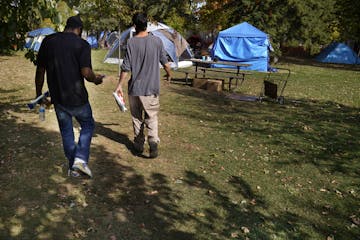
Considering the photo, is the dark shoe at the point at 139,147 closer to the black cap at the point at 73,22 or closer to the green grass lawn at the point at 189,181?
the green grass lawn at the point at 189,181

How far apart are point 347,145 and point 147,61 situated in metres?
4.73

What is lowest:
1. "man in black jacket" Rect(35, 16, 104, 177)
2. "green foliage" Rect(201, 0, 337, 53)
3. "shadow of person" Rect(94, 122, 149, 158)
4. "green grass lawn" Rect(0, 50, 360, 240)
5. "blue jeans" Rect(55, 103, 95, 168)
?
"green grass lawn" Rect(0, 50, 360, 240)

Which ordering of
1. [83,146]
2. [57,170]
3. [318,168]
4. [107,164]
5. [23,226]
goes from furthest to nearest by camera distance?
[318,168] → [107,164] → [57,170] → [83,146] → [23,226]

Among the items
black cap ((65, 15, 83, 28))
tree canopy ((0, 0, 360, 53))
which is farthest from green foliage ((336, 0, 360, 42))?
black cap ((65, 15, 83, 28))

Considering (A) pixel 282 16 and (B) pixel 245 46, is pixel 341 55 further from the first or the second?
(B) pixel 245 46

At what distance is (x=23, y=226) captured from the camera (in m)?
3.80

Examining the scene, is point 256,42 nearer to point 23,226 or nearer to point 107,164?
point 107,164

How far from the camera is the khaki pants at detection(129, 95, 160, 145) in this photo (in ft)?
18.6

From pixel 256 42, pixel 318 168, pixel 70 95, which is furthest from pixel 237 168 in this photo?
pixel 256 42

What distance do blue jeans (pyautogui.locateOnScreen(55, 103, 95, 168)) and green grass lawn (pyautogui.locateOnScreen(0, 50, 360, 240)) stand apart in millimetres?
460

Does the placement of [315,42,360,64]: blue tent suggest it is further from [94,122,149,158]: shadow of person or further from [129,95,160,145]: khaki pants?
[129,95,160,145]: khaki pants

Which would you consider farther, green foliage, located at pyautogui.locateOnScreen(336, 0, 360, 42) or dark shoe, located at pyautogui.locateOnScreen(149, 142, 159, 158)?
green foliage, located at pyautogui.locateOnScreen(336, 0, 360, 42)

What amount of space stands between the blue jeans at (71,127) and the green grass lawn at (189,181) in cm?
46

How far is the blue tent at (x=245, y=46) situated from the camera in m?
22.1
